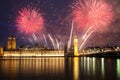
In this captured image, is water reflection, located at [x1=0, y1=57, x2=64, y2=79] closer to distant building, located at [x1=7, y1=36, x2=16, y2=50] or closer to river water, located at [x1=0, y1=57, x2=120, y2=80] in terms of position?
river water, located at [x1=0, y1=57, x2=120, y2=80]

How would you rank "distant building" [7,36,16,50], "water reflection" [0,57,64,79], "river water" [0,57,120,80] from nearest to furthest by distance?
"river water" [0,57,120,80], "water reflection" [0,57,64,79], "distant building" [7,36,16,50]

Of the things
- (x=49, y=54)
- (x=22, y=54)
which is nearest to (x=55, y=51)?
(x=49, y=54)

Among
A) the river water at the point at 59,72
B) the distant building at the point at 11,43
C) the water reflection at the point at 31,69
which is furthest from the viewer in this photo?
the distant building at the point at 11,43

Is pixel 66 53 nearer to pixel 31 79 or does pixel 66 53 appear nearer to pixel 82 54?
pixel 82 54

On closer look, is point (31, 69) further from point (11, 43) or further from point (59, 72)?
point (11, 43)

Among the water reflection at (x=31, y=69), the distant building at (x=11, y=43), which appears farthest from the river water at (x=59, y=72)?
the distant building at (x=11, y=43)

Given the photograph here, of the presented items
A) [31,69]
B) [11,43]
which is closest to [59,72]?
[31,69]

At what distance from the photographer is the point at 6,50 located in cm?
16675

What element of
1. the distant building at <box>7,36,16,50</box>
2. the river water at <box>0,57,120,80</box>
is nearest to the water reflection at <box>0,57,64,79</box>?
the river water at <box>0,57,120,80</box>

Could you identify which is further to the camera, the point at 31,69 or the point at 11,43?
the point at 11,43

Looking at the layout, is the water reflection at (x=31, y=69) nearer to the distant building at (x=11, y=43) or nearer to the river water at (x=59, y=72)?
the river water at (x=59, y=72)

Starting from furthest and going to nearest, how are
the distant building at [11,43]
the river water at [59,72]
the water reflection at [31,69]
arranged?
the distant building at [11,43], the water reflection at [31,69], the river water at [59,72]

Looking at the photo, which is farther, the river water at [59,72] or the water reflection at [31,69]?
the water reflection at [31,69]

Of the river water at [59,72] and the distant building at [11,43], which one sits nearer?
the river water at [59,72]
